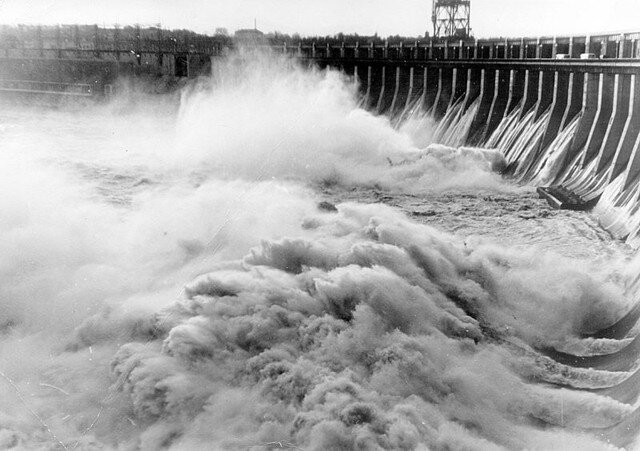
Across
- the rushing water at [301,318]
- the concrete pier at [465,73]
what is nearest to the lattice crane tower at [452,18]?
the concrete pier at [465,73]

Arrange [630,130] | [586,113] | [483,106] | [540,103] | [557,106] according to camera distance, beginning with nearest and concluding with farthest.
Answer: [630,130] < [586,113] < [557,106] < [540,103] < [483,106]

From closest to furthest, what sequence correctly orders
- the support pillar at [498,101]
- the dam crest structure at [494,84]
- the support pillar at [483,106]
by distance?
the dam crest structure at [494,84] < the support pillar at [498,101] < the support pillar at [483,106]

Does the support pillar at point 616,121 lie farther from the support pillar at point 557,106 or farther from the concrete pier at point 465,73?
the support pillar at point 557,106

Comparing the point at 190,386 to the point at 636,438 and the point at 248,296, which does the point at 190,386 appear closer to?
the point at 248,296

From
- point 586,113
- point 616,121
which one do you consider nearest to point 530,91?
point 586,113

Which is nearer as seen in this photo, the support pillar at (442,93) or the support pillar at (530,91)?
the support pillar at (530,91)

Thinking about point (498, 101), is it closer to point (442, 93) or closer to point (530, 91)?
point (530, 91)
